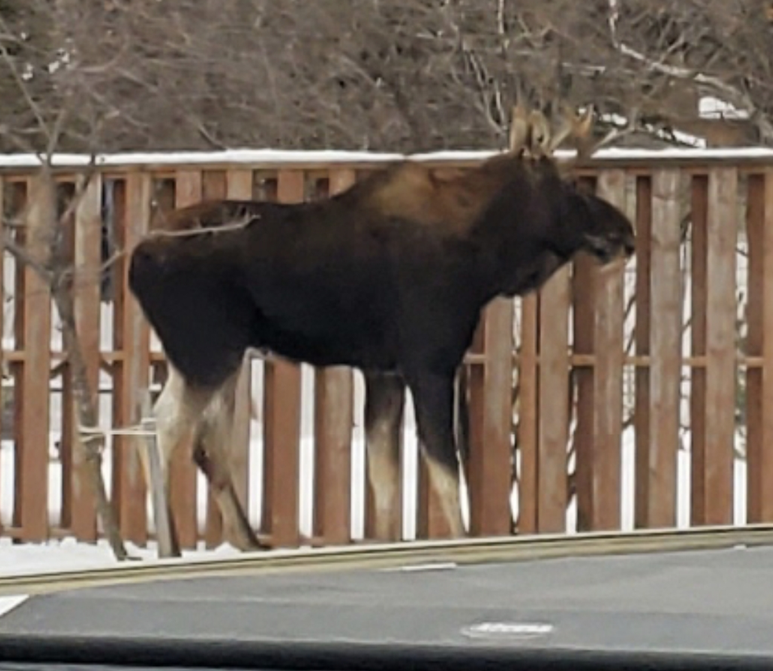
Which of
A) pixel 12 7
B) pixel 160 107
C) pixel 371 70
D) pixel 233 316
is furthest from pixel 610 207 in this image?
pixel 12 7

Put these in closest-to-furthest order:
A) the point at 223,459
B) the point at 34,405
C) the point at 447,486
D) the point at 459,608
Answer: the point at 459,608 < the point at 447,486 < the point at 223,459 < the point at 34,405

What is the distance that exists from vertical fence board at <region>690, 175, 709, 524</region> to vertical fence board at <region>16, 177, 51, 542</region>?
2646 millimetres

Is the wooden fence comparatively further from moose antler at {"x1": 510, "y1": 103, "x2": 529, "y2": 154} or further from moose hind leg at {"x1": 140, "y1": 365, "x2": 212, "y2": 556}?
moose antler at {"x1": 510, "y1": 103, "x2": 529, "y2": 154}

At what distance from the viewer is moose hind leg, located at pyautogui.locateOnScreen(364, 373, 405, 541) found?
7371 millimetres

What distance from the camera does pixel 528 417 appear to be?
7988mm

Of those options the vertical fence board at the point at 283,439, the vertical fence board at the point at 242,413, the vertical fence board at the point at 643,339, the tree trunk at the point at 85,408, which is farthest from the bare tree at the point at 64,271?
the vertical fence board at the point at 643,339

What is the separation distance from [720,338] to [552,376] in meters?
0.67

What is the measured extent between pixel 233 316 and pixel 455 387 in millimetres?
847

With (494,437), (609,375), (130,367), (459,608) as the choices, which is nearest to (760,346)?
(609,375)

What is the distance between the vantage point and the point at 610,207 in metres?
7.09

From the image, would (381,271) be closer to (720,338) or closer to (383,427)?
(383,427)

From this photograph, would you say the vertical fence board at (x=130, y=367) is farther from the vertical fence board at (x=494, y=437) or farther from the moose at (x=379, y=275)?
the vertical fence board at (x=494, y=437)

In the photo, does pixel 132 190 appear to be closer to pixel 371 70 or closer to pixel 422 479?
pixel 422 479

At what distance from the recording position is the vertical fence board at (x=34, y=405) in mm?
8406
